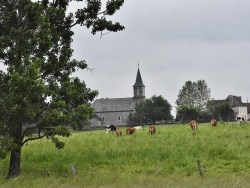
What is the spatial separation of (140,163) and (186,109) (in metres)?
75.6

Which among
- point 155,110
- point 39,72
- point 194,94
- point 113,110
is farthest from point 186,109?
point 39,72

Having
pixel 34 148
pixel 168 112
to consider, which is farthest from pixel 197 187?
pixel 168 112

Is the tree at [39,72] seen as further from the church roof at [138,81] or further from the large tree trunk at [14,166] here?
the church roof at [138,81]

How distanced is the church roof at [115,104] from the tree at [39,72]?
409ft

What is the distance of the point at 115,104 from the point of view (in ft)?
493

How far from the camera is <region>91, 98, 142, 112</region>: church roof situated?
148m

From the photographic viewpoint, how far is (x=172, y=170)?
68.7ft

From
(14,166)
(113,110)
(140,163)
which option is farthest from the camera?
(113,110)

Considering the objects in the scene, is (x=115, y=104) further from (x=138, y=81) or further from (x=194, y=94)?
(x=194, y=94)

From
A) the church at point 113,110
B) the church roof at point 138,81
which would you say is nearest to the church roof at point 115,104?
the church at point 113,110

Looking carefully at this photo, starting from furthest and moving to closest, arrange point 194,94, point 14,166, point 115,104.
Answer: point 115,104, point 194,94, point 14,166

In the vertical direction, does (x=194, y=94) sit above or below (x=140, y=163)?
above

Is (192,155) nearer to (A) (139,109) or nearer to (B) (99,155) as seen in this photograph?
(B) (99,155)

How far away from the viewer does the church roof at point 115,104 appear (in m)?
148
